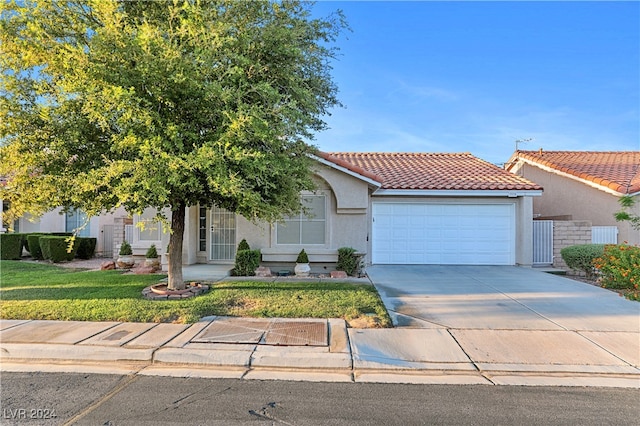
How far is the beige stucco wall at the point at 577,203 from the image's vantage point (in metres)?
13.7

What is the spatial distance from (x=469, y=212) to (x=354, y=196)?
4703 mm

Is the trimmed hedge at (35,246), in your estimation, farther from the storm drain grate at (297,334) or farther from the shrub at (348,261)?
the storm drain grate at (297,334)

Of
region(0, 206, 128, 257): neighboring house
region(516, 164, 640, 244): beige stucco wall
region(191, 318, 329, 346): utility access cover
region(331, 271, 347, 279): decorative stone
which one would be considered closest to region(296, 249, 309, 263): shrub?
region(331, 271, 347, 279): decorative stone

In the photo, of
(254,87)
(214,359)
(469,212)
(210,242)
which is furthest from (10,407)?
(469,212)

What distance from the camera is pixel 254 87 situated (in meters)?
6.06

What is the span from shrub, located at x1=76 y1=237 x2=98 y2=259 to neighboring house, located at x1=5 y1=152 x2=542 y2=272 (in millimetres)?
4331

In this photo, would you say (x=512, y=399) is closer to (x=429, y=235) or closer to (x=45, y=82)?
(x=45, y=82)

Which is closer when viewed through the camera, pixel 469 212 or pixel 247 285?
pixel 247 285

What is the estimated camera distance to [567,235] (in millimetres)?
13312

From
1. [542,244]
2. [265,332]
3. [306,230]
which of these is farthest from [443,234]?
[265,332]

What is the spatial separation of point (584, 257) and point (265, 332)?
10.5 m

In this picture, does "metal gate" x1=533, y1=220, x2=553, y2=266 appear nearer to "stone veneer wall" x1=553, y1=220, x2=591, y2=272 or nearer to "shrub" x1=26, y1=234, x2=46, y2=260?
"stone veneer wall" x1=553, y1=220, x2=591, y2=272

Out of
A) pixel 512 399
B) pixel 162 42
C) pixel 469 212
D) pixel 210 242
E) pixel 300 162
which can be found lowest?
pixel 512 399

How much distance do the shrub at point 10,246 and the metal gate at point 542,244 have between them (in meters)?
20.5
